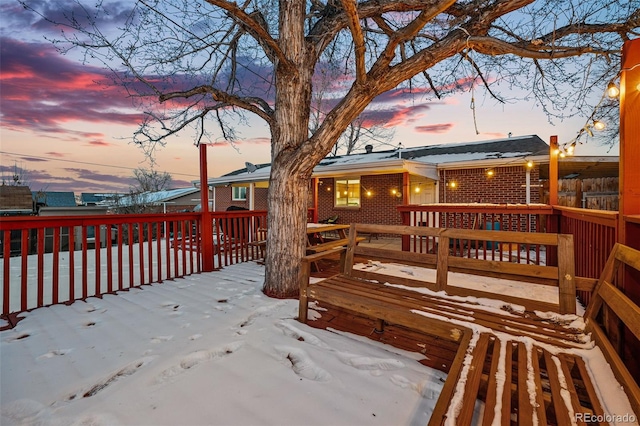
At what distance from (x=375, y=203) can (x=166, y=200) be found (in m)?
21.1

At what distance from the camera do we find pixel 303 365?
203 cm

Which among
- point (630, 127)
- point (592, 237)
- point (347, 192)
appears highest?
point (347, 192)

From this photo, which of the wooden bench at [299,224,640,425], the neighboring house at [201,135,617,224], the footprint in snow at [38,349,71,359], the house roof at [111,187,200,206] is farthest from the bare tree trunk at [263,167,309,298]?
the house roof at [111,187,200,206]

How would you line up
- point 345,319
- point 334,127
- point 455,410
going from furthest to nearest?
1. point 334,127
2. point 345,319
3. point 455,410

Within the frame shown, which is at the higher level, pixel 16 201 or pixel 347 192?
pixel 347 192

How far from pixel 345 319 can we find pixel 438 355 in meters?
0.93

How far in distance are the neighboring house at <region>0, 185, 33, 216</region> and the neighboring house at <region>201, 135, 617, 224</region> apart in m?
13.3

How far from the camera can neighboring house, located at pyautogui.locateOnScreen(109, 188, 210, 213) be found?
2005 cm

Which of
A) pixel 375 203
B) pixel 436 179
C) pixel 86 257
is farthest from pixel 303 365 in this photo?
pixel 375 203

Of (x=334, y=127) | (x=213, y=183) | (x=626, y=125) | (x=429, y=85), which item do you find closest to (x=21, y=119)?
(x=213, y=183)

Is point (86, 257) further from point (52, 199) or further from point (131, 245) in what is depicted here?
point (52, 199)

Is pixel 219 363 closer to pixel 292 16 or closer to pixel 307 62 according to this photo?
pixel 307 62

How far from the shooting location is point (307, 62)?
12.5 feet

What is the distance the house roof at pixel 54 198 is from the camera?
19734 mm
